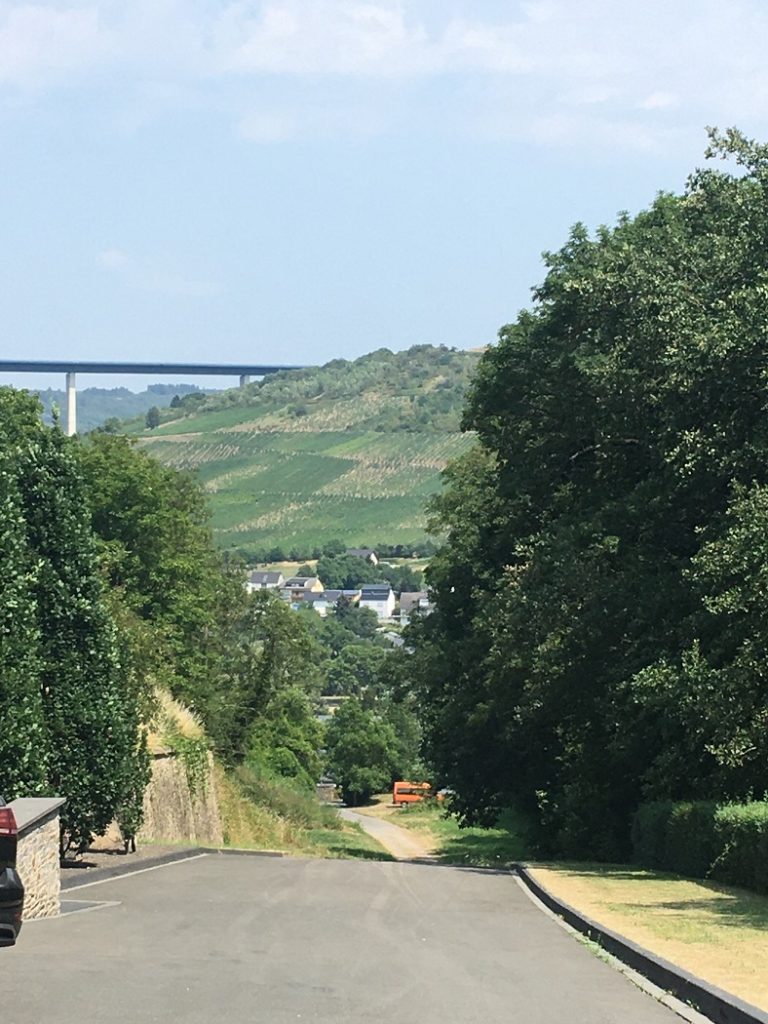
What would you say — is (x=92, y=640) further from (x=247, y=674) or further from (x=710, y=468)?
(x=247, y=674)

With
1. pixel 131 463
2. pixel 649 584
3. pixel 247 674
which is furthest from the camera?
pixel 247 674

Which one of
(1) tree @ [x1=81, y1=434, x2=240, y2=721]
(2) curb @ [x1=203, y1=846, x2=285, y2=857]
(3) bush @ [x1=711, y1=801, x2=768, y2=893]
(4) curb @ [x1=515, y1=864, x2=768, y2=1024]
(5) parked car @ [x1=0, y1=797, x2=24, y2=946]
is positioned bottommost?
(2) curb @ [x1=203, y1=846, x2=285, y2=857]

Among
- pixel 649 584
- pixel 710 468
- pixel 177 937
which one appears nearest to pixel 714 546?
pixel 710 468

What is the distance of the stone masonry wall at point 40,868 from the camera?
15.7 m

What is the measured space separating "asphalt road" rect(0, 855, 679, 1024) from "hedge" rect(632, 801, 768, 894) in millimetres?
3164

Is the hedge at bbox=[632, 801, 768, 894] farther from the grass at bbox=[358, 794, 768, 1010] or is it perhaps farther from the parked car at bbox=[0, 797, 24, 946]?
the parked car at bbox=[0, 797, 24, 946]

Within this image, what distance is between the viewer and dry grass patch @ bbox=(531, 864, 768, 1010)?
1248cm

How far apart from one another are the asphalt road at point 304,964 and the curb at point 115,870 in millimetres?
403

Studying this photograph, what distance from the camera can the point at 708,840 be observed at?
2450 centimetres

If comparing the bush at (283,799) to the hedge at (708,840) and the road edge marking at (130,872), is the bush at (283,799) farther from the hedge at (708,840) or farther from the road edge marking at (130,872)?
the hedge at (708,840)

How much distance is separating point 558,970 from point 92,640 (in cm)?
1376

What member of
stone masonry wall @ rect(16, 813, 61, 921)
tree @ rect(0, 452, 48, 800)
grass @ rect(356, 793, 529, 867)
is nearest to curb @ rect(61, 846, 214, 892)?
tree @ rect(0, 452, 48, 800)

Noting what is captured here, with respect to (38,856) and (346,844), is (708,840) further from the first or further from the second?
(346,844)

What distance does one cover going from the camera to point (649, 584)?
3053cm
